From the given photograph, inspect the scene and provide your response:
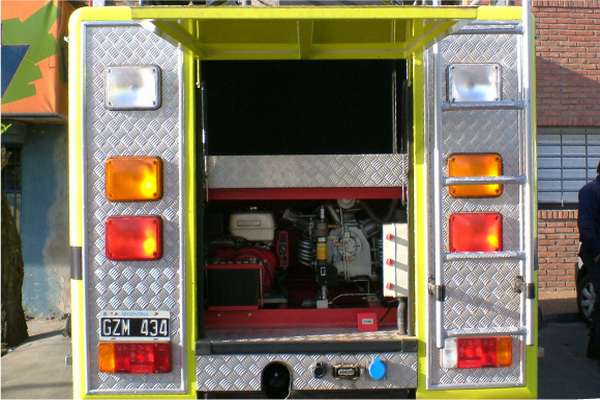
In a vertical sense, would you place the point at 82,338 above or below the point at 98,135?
below

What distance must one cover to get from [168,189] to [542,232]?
7.47 meters

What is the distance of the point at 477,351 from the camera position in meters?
3.26

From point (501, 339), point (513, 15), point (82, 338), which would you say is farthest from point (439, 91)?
point (82, 338)

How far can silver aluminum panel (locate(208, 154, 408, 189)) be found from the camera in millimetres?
3449

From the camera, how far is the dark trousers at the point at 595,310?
230 inches

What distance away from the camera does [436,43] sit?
323 cm

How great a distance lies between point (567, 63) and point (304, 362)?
781 centimetres

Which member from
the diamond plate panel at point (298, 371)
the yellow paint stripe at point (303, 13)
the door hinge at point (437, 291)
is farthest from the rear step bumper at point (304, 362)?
the yellow paint stripe at point (303, 13)

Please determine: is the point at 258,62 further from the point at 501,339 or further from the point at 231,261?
the point at 501,339

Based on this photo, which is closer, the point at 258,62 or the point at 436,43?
the point at 436,43

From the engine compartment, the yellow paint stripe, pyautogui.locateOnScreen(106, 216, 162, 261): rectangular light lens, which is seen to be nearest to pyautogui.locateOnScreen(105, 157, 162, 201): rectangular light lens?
pyautogui.locateOnScreen(106, 216, 162, 261): rectangular light lens

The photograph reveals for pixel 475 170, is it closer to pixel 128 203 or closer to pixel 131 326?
pixel 128 203

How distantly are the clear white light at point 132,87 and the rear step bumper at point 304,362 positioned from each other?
1223 millimetres

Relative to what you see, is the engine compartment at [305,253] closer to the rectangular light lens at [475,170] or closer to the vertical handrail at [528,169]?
the rectangular light lens at [475,170]
